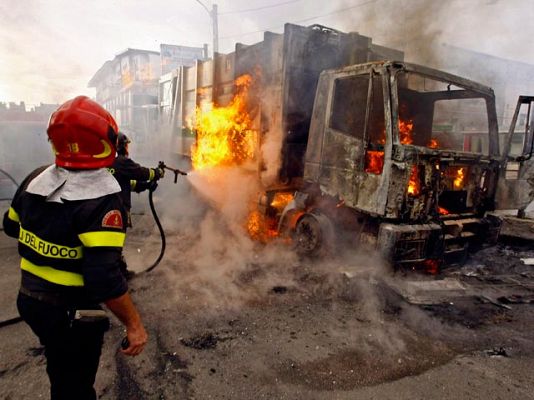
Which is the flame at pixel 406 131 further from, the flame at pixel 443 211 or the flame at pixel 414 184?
the flame at pixel 443 211

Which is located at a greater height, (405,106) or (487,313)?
(405,106)

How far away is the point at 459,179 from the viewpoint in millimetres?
4688

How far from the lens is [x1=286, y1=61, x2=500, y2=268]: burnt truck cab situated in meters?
4.14

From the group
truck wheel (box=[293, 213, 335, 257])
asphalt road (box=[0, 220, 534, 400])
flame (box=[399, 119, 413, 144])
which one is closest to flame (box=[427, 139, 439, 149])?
flame (box=[399, 119, 413, 144])

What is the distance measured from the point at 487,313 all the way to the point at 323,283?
194 cm

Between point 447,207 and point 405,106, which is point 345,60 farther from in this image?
point 447,207

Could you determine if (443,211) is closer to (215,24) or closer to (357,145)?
(357,145)

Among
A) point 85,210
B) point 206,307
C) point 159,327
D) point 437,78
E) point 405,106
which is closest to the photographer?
point 85,210

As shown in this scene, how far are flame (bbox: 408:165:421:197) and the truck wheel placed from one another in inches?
47.0

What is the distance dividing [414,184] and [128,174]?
3.33m

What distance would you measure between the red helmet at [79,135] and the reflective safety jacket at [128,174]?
89.9 inches

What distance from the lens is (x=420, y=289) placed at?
4.25 meters

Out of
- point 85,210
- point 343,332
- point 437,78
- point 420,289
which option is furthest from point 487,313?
point 85,210

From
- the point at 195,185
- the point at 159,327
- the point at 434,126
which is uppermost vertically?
the point at 434,126
